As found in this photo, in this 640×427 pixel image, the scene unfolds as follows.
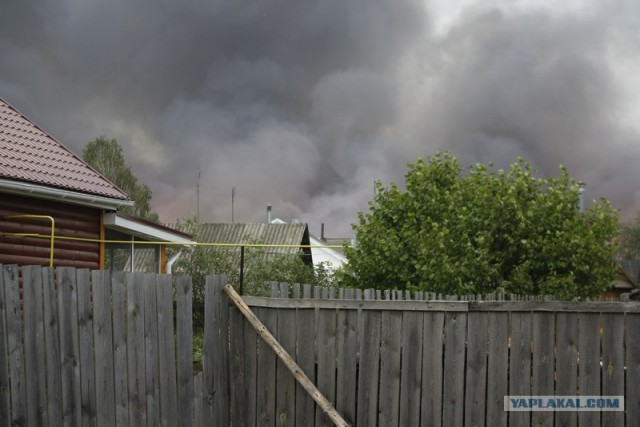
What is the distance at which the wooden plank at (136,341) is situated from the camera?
737cm

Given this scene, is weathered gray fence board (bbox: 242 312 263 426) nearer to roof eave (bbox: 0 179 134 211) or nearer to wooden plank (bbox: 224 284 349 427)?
wooden plank (bbox: 224 284 349 427)

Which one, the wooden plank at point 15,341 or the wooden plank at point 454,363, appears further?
the wooden plank at point 15,341

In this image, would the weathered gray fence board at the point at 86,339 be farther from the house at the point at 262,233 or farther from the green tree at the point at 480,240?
the house at the point at 262,233

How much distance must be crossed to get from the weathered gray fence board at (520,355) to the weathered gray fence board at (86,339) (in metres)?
3.67

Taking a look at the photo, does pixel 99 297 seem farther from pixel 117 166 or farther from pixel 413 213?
pixel 117 166

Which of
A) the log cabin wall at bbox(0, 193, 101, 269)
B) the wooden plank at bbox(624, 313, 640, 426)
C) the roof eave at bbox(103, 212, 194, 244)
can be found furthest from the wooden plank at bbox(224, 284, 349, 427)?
the roof eave at bbox(103, 212, 194, 244)

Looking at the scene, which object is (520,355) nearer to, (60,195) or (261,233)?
(60,195)

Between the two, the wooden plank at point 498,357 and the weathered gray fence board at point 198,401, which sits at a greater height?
the wooden plank at point 498,357

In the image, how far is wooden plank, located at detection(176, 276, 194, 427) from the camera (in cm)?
736

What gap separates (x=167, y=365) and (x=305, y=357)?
1.22 metres

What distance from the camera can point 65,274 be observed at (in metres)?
7.54

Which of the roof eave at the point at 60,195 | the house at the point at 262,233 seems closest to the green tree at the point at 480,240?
the roof eave at the point at 60,195

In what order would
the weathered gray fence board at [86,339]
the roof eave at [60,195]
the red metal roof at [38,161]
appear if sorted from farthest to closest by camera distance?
the red metal roof at [38,161], the roof eave at [60,195], the weathered gray fence board at [86,339]

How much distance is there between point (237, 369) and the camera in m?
7.44
